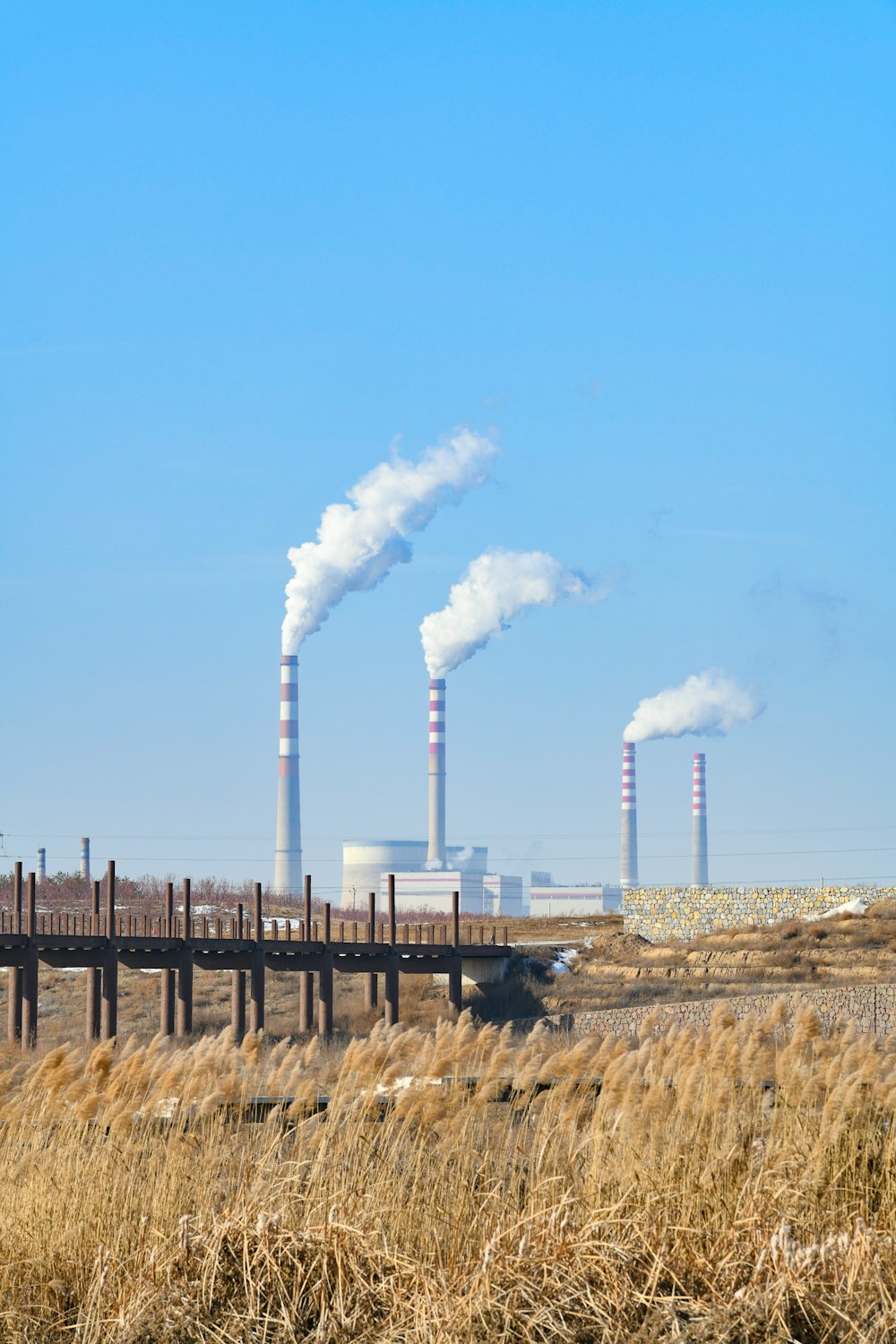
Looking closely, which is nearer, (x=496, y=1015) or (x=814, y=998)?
(x=814, y=998)

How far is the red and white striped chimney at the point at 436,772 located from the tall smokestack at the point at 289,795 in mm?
10974

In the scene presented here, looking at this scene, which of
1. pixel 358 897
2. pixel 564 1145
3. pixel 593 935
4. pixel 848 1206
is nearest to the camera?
pixel 848 1206

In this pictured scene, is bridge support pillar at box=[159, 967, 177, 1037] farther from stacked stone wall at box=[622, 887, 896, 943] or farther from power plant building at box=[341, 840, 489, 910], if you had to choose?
power plant building at box=[341, 840, 489, 910]


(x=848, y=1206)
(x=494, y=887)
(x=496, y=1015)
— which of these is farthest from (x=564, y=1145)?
(x=494, y=887)

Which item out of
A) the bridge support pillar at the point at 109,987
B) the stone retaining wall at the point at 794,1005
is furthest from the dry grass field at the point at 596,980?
the stone retaining wall at the point at 794,1005

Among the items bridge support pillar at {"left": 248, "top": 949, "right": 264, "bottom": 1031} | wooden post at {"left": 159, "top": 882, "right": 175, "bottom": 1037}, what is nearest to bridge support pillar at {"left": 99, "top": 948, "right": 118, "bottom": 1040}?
wooden post at {"left": 159, "top": 882, "right": 175, "bottom": 1037}

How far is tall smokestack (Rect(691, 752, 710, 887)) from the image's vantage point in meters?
120

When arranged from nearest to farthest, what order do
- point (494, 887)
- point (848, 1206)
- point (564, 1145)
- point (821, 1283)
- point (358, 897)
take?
point (821, 1283)
point (848, 1206)
point (564, 1145)
point (358, 897)
point (494, 887)

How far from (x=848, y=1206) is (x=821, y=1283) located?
1.08 metres

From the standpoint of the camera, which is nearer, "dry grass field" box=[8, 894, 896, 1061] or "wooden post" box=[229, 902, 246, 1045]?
"wooden post" box=[229, 902, 246, 1045]

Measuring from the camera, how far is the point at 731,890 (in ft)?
161

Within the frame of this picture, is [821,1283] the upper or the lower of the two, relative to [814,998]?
upper

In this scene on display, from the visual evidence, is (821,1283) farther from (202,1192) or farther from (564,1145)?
(202,1192)

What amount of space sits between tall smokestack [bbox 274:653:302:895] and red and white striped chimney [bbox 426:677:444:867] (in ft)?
36.0
